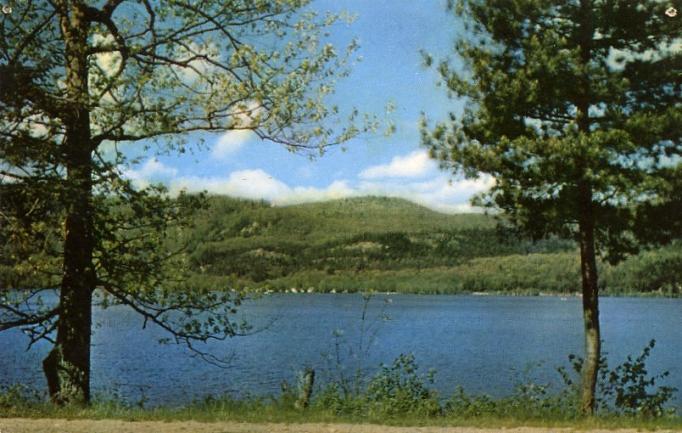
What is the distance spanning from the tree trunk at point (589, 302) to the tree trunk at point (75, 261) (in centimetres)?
880

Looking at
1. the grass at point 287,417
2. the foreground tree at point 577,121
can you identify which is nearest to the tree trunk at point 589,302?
the foreground tree at point 577,121

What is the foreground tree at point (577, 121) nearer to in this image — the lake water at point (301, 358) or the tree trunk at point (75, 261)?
the lake water at point (301, 358)

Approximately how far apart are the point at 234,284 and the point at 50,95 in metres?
4.57

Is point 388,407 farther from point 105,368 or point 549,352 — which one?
point 549,352

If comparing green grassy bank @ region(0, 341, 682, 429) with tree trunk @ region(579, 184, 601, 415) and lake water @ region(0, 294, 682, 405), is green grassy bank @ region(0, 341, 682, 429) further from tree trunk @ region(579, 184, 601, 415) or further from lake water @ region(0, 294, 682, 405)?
lake water @ region(0, 294, 682, 405)

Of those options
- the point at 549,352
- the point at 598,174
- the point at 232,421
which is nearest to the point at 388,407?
the point at 232,421

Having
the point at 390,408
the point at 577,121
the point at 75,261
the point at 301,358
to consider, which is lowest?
the point at 301,358

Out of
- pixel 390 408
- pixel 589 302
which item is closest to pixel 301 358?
pixel 589 302

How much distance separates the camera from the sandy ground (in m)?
9.25

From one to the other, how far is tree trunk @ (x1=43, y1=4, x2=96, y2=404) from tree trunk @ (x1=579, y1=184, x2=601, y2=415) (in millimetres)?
8796

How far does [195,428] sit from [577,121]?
886 cm

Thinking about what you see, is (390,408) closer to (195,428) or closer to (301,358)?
(195,428)

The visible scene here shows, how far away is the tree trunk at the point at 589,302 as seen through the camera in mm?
13781

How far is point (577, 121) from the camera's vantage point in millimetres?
13805
